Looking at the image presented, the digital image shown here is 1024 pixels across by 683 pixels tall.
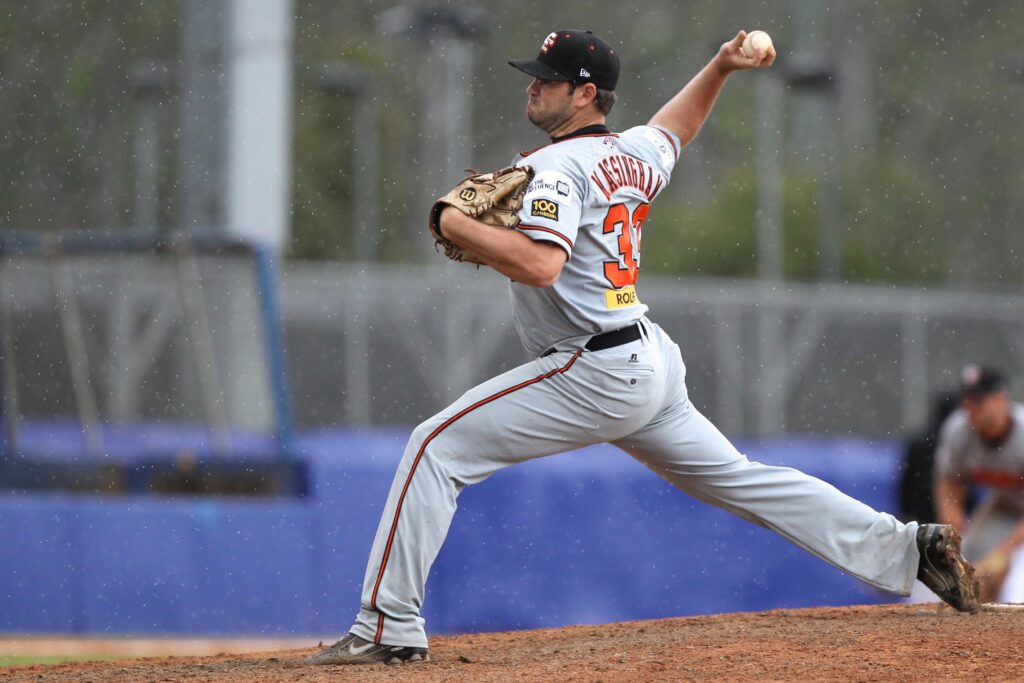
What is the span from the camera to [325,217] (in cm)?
2506


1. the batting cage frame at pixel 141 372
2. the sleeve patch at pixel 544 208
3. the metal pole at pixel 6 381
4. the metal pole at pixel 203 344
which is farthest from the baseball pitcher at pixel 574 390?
the metal pole at pixel 203 344

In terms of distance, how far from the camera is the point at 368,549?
8594 millimetres

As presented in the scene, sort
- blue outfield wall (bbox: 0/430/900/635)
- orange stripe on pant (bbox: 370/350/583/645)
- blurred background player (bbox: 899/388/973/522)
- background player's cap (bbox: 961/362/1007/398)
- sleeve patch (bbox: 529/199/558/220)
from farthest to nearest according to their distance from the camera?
blurred background player (bbox: 899/388/973/522) < blue outfield wall (bbox: 0/430/900/635) < background player's cap (bbox: 961/362/1007/398) < orange stripe on pant (bbox: 370/350/583/645) < sleeve patch (bbox: 529/199/558/220)

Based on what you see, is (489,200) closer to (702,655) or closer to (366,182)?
(702,655)

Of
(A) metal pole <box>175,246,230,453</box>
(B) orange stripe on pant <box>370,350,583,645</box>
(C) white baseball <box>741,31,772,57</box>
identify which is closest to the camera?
(B) orange stripe on pant <box>370,350,583,645</box>

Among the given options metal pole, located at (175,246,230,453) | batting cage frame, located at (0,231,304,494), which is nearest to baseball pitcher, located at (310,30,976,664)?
batting cage frame, located at (0,231,304,494)

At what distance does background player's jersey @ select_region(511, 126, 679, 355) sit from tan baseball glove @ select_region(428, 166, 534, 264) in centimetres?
4

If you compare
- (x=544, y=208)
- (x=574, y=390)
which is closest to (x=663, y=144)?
(x=544, y=208)

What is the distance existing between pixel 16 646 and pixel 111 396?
6352mm

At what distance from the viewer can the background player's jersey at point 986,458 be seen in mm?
7707

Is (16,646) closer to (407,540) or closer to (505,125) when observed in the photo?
(407,540)

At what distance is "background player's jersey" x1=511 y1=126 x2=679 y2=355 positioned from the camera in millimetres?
4258

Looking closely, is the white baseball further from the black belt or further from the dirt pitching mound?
the dirt pitching mound

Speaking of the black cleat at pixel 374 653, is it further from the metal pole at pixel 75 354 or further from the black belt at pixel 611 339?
the metal pole at pixel 75 354
